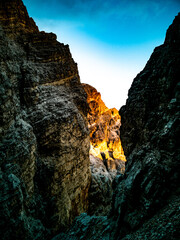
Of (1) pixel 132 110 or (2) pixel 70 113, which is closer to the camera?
(1) pixel 132 110

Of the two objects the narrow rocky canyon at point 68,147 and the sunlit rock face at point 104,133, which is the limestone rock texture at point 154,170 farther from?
the sunlit rock face at point 104,133

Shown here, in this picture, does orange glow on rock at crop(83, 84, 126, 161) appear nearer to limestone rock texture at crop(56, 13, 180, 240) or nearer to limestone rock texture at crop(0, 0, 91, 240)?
limestone rock texture at crop(0, 0, 91, 240)

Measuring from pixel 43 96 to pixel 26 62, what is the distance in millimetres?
6615

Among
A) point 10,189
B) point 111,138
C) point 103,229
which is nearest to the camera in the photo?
point 10,189

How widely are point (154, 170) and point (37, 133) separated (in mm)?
15476

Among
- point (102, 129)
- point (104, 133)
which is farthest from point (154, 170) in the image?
point (102, 129)

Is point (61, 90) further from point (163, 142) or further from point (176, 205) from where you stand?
point (176, 205)

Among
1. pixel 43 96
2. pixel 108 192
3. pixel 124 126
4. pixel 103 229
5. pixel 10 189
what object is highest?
pixel 43 96

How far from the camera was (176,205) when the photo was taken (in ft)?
27.4

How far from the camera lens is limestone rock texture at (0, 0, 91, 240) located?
39.1 feet

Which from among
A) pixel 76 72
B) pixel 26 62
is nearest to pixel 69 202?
pixel 26 62

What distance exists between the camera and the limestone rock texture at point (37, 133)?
1191 centimetres

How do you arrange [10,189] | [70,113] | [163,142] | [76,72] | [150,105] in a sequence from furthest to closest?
[76,72] → [70,113] → [150,105] → [163,142] → [10,189]

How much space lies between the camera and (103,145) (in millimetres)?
63875
